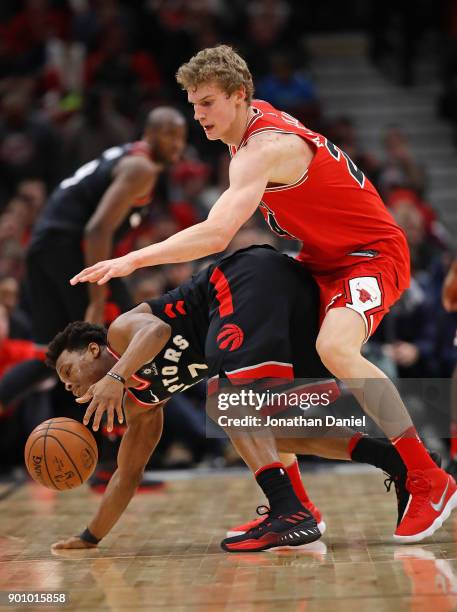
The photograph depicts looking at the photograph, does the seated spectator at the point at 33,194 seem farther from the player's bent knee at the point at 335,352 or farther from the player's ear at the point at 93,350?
the player's bent knee at the point at 335,352

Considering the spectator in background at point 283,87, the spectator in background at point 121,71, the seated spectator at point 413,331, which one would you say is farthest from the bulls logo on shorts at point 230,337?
the spectator in background at point 283,87

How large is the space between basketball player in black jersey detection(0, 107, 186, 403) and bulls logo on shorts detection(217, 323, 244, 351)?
77.1 inches

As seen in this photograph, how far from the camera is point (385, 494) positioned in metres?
5.75

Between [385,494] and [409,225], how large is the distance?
3.73 m

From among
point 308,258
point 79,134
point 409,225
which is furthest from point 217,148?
point 308,258

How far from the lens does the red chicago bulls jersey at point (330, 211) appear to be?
426 cm

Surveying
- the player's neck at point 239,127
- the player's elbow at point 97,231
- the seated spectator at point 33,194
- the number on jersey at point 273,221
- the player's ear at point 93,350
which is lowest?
the seated spectator at point 33,194

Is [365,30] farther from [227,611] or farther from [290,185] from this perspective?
[227,611]

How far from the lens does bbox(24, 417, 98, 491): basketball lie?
13.4 ft

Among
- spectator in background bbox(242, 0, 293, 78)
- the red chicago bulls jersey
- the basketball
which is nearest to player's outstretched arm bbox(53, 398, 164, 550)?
the basketball

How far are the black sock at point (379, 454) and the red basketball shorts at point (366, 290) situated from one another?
44 cm

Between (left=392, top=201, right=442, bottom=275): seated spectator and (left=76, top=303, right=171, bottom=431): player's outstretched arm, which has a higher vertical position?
(left=76, top=303, right=171, bottom=431): player's outstretched arm

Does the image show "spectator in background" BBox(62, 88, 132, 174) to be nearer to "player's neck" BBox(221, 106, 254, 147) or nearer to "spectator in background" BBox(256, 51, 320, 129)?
"spectator in background" BBox(256, 51, 320, 129)

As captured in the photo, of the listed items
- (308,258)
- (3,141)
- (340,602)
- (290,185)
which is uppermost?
(290,185)
